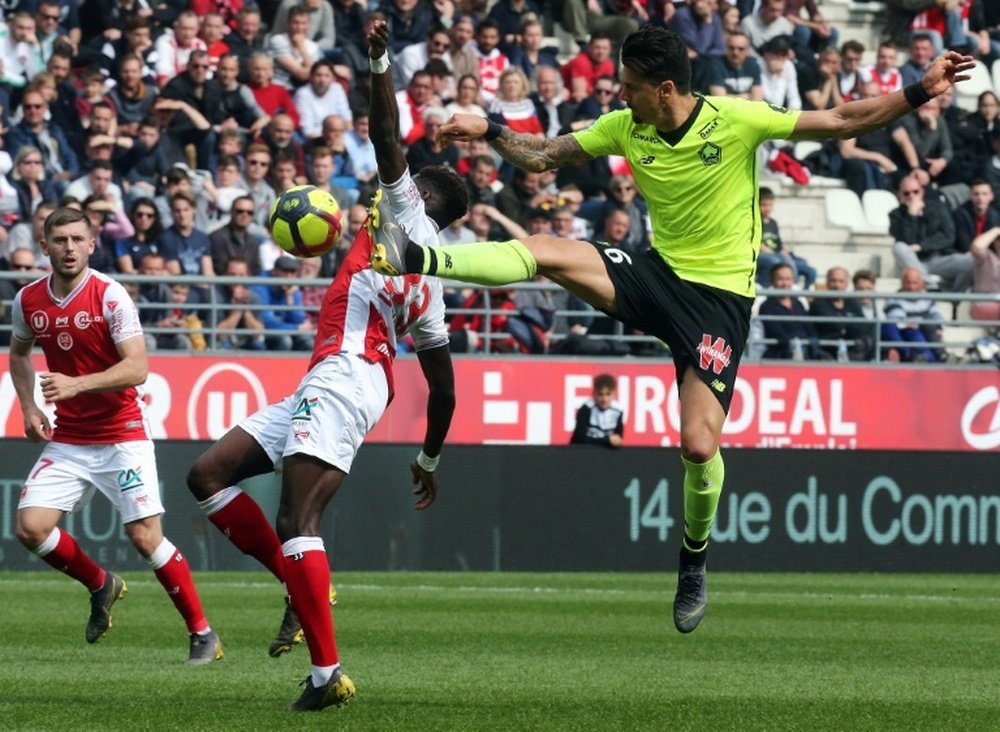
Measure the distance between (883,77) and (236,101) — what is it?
26.4 feet

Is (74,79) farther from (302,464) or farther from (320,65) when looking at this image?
(302,464)

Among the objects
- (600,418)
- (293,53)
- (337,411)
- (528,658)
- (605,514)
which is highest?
(293,53)

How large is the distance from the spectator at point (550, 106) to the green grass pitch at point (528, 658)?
6.50 metres

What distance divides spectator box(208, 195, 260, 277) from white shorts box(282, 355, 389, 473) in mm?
10565

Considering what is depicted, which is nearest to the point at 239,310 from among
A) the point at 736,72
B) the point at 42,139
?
the point at 42,139

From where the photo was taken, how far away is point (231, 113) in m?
20.2

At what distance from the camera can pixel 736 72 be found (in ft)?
73.7

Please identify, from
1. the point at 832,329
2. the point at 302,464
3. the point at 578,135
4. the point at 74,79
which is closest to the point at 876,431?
the point at 832,329

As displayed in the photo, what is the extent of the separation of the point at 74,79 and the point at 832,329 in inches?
323

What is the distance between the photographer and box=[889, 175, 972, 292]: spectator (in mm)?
21672

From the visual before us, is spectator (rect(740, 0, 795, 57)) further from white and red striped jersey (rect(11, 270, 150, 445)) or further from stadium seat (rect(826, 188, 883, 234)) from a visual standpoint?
white and red striped jersey (rect(11, 270, 150, 445))

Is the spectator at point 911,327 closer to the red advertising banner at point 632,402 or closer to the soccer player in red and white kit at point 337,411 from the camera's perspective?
the red advertising banner at point 632,402

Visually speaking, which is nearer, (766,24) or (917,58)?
(917,58)

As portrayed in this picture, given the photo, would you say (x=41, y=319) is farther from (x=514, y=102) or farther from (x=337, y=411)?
(x=514, y=102)
